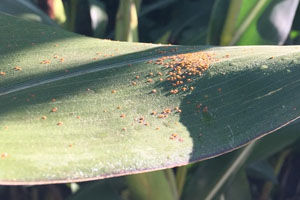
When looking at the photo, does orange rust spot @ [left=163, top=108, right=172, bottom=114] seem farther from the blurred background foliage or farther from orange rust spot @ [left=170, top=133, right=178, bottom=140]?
the blurred background foliage

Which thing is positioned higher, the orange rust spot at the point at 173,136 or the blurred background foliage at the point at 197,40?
the blurred background foliage at the point at 197,40

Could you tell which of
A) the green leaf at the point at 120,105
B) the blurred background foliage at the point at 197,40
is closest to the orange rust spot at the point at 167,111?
the green leaf at the point at 120,105

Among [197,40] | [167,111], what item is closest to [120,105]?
[167,111]

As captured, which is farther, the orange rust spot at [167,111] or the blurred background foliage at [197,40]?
the blurred background foliage at [197,40]

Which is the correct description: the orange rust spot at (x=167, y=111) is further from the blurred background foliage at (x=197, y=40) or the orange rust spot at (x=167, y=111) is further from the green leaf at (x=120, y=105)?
the blurred background foliage at (x=197, y=40)

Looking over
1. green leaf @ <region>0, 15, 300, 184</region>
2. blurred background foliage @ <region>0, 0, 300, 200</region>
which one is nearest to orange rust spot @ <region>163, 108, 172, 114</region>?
green leaf @ <region>0, 15, 300, 184</region>

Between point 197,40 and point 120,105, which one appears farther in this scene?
point 197,40

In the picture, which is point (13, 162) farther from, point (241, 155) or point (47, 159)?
point (241, 155)

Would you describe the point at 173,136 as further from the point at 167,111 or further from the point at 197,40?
the point at 197,40

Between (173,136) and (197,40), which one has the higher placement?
(197,40)
